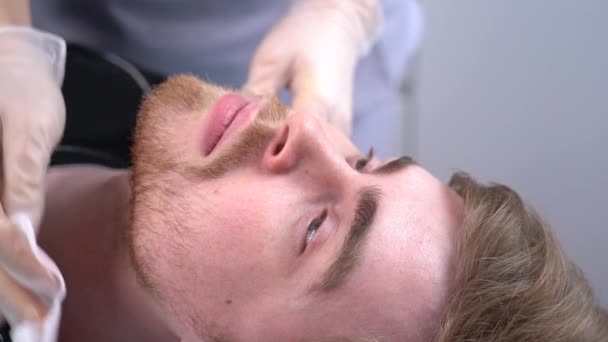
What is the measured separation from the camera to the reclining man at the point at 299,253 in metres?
0.65

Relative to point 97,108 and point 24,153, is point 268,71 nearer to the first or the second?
point 97,108

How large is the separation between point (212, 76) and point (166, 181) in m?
0.52

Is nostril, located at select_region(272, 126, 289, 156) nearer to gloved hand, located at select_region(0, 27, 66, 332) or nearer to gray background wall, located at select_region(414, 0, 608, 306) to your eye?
gloved hand, located at select_region(0, 27, 66, 332)

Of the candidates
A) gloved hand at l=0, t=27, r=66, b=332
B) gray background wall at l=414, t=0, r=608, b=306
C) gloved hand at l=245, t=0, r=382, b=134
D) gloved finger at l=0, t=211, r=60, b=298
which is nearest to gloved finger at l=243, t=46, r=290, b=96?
gloved hand at l=245, t=0, r=382, b=134

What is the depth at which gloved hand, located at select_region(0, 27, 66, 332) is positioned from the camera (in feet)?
1.94

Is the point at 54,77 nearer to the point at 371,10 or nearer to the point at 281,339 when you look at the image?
the point at 281,339

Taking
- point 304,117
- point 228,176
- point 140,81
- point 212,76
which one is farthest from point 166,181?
point 212,76

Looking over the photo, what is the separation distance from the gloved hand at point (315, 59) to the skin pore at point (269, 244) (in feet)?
0.74

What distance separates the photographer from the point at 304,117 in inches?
29.1

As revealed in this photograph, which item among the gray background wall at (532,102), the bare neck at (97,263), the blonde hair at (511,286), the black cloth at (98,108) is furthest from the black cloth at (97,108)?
the gray background wall at (532,102)

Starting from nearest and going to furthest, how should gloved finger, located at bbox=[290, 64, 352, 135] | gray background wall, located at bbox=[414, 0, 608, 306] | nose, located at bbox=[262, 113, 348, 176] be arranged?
nose, located at bbox=[262, 113, 348, 176] → gloved finger, located at bbox=[290, 64, 352, 135] → gray background wall, located at bbox=[414, 0, 608, 306]

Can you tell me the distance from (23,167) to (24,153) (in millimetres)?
16

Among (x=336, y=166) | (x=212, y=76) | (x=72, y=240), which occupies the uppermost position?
(x=336, y=166)

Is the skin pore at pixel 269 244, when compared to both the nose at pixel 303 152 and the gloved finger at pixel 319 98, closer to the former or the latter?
the nose at pixel 303 152
